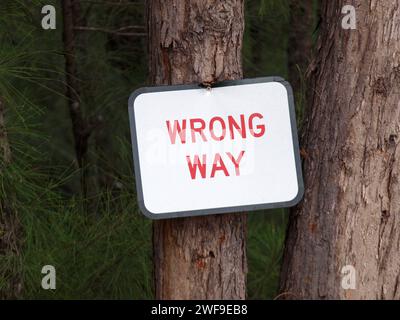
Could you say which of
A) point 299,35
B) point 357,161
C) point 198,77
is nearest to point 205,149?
point 198,77

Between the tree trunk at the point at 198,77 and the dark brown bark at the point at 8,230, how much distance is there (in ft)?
1.47

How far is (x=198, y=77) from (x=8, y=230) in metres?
0.59

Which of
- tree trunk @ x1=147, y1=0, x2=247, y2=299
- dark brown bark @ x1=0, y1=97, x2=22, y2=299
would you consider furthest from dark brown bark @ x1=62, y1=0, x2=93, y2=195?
tree trunk @ x1=147, y1=0, x2=247, y2=299

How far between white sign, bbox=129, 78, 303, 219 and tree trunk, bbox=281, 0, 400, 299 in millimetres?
135

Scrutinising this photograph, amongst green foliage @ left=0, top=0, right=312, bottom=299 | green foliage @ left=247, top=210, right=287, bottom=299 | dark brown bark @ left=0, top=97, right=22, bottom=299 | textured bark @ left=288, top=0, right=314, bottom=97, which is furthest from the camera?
textured bark @ left=288, top=0, right=314, bottom=97

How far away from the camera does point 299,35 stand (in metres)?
2.35

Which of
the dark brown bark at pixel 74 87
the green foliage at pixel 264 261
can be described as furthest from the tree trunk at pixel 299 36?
the dark brown bark at pixel 74 87

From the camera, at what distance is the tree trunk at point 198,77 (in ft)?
4.44

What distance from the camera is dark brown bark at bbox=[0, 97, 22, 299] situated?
5.71 ft

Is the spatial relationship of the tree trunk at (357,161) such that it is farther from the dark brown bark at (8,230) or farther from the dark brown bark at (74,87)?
the dark brown bark at (74,87)

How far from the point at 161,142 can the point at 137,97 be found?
0.25 ft

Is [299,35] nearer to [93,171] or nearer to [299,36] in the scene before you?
[299,36]

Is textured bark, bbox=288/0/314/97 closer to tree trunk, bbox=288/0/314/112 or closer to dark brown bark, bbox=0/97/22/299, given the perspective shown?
tree trunk, bbox=288/0/314/112

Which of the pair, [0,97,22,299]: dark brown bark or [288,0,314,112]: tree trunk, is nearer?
[0,97,22,299]: dark brown bark
